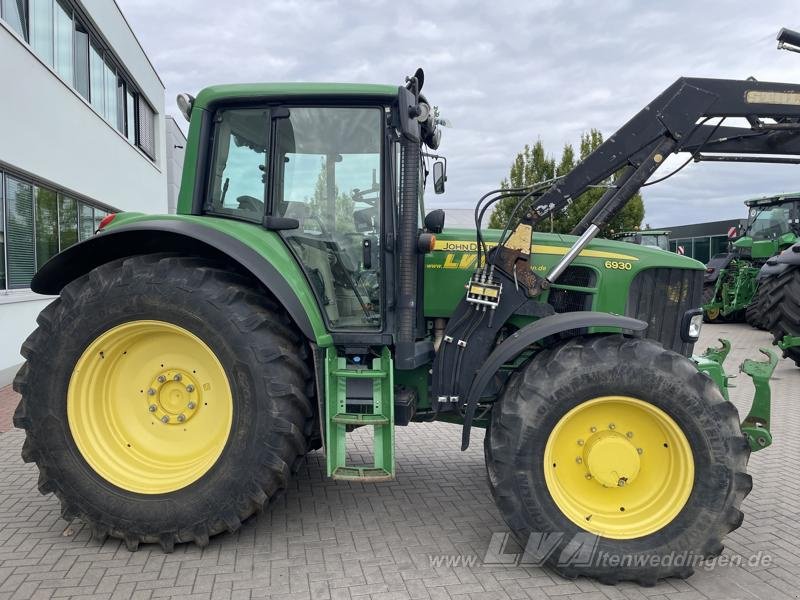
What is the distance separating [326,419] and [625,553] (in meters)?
1.63

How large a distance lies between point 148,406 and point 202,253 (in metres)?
0.92

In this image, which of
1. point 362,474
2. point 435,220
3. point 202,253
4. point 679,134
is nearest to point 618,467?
point 362,474

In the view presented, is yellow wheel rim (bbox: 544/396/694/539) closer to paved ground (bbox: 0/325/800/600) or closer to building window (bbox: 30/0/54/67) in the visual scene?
paved ground (bbox: 0/325/800/600)

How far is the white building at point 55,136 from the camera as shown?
7688 millimetres

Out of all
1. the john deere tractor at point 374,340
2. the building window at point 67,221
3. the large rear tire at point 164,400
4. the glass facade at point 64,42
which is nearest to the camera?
the john deere tractor at point 374,340

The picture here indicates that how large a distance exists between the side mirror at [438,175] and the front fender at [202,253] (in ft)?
3.42

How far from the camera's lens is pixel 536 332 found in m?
3.13

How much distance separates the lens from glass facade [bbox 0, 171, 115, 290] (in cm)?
780

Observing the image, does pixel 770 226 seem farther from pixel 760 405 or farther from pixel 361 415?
pixel 361 415

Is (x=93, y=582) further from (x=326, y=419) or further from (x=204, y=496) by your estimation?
(x=326, y=419)

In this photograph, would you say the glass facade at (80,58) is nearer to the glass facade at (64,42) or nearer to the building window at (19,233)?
the glass facade at (64,42)

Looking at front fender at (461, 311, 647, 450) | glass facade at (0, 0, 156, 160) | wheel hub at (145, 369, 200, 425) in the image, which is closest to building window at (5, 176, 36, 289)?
glass facade at (0, 0, 156, 160)

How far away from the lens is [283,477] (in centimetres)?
316

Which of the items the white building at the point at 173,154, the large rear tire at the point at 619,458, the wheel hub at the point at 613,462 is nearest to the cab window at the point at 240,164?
the large rear tire at the point at 619,458
